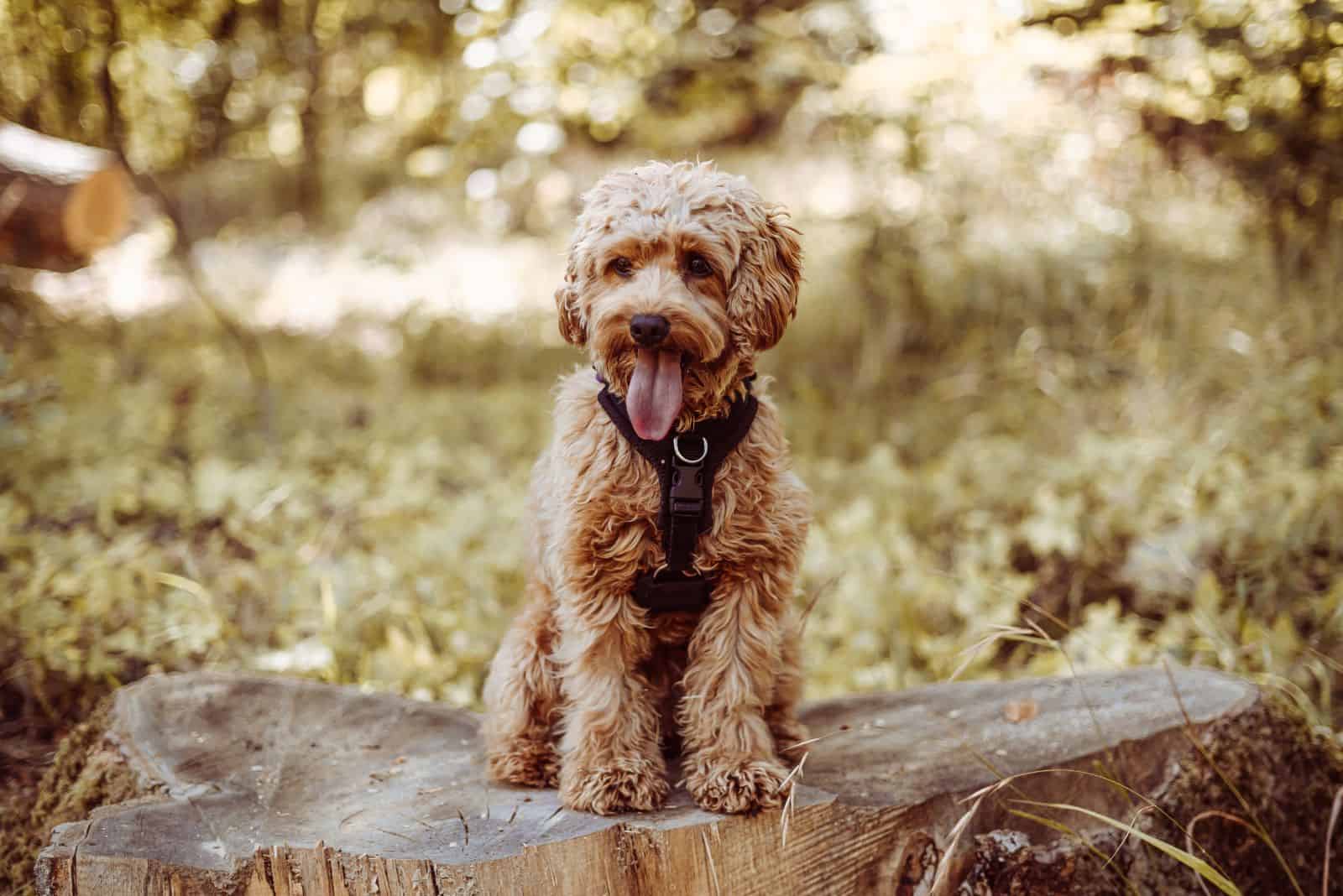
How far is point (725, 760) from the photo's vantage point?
2787 mm

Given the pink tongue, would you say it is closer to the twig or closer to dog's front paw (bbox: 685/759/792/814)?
dog's front paw (bbox: 685/759/792/814)

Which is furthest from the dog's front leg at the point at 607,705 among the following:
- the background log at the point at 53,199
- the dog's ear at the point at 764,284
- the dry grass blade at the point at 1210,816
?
the background log at the point at 53,199

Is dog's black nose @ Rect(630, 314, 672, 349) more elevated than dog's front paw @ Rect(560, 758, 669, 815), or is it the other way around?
dog's black nose @ Rect(630, 314, 672, 349)

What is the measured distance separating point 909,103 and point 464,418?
4078 millimetres

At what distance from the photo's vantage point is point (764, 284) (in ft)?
9.21

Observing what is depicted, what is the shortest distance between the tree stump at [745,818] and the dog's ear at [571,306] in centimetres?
143

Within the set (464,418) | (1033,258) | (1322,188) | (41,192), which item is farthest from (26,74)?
(1322,188)

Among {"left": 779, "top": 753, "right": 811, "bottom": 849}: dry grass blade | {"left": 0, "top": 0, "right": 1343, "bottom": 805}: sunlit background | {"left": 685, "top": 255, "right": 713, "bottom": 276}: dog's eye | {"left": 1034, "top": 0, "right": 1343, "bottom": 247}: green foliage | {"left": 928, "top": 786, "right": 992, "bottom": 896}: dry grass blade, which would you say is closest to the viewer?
{"left": 928, "top": 786, "right": 992, "bottom": 896}: dry grass blade

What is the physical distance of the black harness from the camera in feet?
9.02

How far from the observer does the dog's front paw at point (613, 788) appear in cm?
269

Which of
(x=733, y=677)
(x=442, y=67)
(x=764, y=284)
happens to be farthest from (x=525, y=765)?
(x=442, y=67)

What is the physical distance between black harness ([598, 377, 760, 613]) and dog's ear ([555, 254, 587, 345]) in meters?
0.16

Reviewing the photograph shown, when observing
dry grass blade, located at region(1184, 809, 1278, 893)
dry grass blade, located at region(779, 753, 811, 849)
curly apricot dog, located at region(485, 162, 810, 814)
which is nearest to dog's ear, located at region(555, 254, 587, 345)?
curly apricot dog, located at region(485, 162, 810, 814)

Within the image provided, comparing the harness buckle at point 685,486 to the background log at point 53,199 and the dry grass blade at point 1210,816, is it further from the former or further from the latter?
the background log at point 53,199
